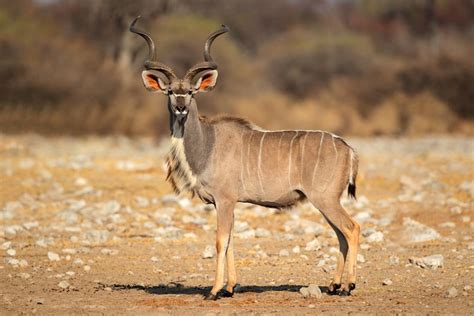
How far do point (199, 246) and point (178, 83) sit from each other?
2.58 metres

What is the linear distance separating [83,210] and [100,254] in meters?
2.24

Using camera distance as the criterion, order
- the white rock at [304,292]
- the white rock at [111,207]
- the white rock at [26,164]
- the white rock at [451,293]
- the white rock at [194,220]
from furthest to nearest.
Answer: the white rock at [26,164], the white rock at [111,207], the white rock at [194,220], the white rock at [304,292], the white rock at [451,293]

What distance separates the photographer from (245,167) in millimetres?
8281

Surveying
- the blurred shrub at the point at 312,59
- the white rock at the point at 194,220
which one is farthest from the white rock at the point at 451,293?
the blurred shrub at the point at 312,59

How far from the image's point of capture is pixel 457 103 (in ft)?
89.9

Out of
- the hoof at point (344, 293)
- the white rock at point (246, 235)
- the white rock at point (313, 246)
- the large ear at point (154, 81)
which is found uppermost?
the large ear at point (154, 81)

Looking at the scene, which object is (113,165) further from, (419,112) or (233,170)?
(419,112)

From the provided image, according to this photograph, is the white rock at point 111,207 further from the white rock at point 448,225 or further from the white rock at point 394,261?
the white rock at point 394,261

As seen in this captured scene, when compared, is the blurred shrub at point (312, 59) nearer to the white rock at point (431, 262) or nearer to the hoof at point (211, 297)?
the white rock at point (431, 262)

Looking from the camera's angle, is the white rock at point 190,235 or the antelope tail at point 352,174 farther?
the white rock at point 190,235

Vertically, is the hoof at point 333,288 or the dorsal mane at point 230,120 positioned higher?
the dorsal mane at point 230,120

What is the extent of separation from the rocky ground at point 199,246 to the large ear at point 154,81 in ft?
5.27

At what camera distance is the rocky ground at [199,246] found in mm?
7773

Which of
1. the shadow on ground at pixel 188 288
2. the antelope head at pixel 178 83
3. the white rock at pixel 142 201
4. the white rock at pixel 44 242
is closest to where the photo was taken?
the antelope head at pixel 178 83
